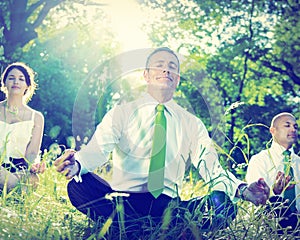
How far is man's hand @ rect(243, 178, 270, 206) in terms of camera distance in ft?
9.12

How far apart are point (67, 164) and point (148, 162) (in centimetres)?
64

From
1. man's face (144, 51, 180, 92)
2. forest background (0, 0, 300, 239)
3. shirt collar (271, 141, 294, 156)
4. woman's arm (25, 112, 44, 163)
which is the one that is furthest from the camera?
forest background (0, 0, 300, 239)

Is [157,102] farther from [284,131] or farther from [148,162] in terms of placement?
[284,131]

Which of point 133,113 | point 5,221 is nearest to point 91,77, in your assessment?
point 133,113

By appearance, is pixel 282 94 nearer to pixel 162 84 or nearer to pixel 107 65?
pixel 107 65

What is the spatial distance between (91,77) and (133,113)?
785 cm

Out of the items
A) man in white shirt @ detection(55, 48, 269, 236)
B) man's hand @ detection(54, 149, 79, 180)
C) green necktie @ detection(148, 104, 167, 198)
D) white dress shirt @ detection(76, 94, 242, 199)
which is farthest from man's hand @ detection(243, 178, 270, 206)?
man's hand @ detection(54, 149, 79, 180)

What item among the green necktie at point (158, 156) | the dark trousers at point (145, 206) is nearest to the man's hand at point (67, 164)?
the dark trousers at point (145, 206)

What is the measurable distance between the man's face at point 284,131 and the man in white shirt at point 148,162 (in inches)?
52.4

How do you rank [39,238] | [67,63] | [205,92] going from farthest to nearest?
[205,92] < [67,63] < [39,238]

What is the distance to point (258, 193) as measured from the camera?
2.81 metres

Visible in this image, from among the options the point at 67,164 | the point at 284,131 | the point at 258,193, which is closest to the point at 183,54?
the point at 284,131

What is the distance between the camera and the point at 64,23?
14.0 m

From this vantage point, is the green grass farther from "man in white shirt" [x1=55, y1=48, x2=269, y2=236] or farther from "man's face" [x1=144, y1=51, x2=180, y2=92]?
"man's face" [x1=144, y1=51, x2=180, y2=92]
